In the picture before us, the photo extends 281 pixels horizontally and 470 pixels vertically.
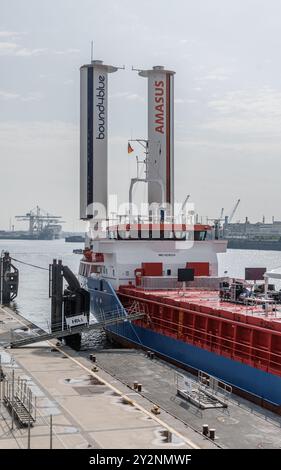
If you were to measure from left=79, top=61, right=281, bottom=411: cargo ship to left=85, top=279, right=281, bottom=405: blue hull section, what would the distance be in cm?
5

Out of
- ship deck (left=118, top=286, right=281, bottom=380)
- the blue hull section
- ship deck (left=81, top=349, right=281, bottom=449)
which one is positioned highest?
ship deck (left=118, top=286, right=281, bottom=380)

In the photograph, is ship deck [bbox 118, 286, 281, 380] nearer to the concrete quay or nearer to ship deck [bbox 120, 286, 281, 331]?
ship deck [bbox 120, 286, 281, 331]

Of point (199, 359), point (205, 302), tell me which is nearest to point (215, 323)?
point (199, 359)

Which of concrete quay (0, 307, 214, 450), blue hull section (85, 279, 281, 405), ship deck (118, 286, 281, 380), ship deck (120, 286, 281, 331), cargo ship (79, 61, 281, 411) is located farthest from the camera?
ship deck (120, 286, 281, 331)

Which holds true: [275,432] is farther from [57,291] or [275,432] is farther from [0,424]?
[57,291]

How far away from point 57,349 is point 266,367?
1506 cm

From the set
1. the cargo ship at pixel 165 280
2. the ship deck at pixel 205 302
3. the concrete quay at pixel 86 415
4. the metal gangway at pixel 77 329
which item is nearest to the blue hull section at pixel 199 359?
the cargo ship at pixel 165 280

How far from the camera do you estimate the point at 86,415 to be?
25734mm

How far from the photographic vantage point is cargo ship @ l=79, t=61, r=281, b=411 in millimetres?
31297

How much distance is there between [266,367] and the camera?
2900 cm

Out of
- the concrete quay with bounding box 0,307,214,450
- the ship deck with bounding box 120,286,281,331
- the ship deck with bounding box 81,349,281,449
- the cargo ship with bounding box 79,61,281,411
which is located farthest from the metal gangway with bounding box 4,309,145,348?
the ship deck with bounding box 81,349,281,449

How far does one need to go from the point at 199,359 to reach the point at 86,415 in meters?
10.8
